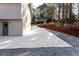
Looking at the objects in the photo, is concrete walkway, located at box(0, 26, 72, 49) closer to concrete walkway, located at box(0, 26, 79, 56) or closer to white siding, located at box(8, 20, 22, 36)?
concrete walkway, located at box(0, 26, 79, 56)

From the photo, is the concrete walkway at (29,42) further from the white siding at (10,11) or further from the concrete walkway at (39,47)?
the white siding at (10,11)

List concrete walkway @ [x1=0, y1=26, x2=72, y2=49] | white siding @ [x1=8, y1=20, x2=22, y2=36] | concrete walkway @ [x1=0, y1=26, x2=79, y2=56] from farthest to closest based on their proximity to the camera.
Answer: white siding @ [x1=8, y1=20, x2=22, y2=36] → concrete walkway @ [x1=0, y1=26, x2=72, y2=49] → concrete walkway @ [x1=0, y1=26, x2=79, y2=56]

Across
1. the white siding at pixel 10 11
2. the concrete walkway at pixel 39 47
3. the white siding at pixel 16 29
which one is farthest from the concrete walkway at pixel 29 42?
the white siding at pixel 10 11

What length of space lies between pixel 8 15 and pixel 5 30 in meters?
1.65

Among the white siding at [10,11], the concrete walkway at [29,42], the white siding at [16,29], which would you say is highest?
the white siding at [10,11]

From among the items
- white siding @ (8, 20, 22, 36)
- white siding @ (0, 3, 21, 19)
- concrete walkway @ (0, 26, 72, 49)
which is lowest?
concrete walkway @ (0, 26, 72, 49)

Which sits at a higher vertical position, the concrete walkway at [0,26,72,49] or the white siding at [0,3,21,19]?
the white siding at [0,3,21,19]

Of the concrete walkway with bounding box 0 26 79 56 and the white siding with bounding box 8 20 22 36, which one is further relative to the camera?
the white siding with bounding box 8 20 22 36

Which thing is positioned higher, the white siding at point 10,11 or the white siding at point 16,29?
the white siding at point 10,11

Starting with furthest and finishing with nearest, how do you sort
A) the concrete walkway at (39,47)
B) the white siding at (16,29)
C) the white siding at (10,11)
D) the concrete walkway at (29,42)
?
the white siding at (16,29) → the white siding at (10,11) → the concrete walkway at (29,42) → the concrete walkway at (39,47)

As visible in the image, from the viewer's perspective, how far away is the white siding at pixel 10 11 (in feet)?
51.0

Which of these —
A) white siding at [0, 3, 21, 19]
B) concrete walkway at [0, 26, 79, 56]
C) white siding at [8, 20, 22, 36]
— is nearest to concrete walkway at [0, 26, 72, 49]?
concrete walkway at [0, 26, 79, 56]

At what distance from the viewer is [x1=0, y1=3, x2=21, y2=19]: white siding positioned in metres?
15.5

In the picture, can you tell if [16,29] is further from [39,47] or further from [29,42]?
[39,47]
